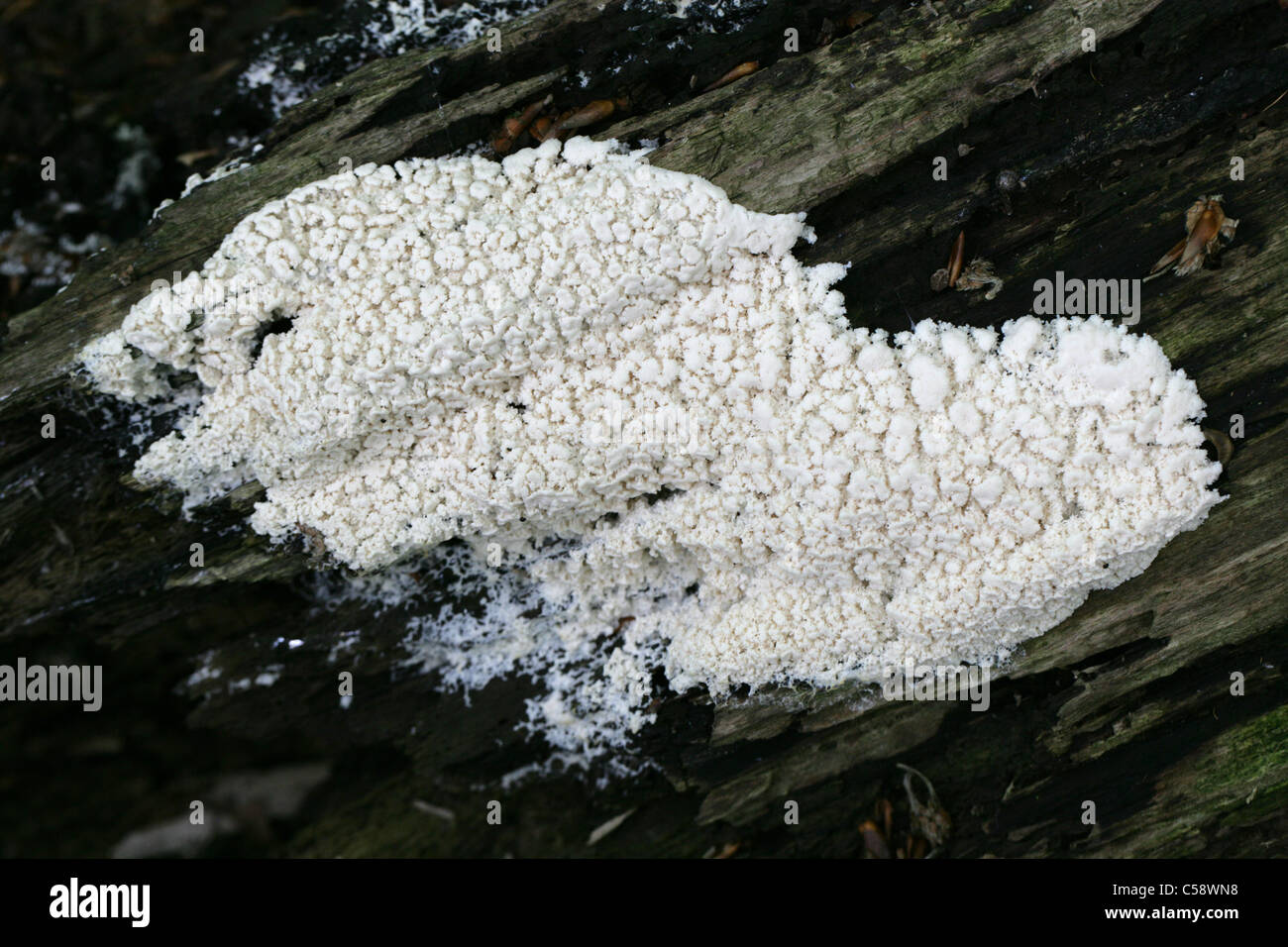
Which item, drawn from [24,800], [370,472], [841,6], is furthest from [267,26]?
[24,800]

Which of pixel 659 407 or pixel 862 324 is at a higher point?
pixel 862 324

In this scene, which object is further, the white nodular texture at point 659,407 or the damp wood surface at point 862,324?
the damp wood surface at point 862,324

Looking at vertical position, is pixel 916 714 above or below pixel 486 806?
above

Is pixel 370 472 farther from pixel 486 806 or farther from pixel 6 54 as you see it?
pixel 6 54

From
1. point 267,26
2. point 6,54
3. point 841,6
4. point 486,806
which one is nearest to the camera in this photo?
point 841,6

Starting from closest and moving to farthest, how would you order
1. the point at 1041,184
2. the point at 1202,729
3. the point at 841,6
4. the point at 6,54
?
the point at 1041,184
the point at 841,6
the point at 1202,729
the point at 6,54
